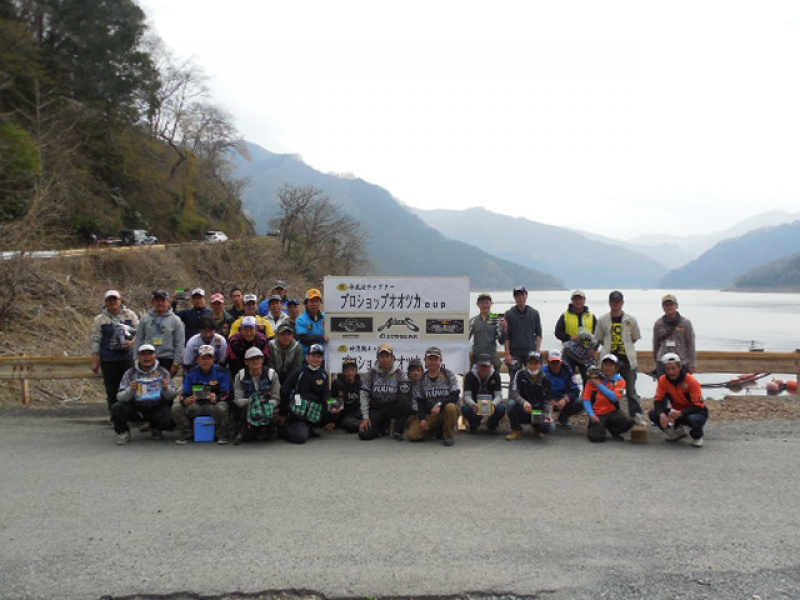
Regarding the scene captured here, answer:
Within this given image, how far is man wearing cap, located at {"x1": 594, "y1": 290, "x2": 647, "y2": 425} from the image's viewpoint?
315 inches

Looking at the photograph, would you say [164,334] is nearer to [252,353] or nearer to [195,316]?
[195,316]

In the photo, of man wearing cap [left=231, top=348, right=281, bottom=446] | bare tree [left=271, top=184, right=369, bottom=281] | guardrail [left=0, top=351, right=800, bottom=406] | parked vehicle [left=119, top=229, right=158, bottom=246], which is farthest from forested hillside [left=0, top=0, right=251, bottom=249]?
man wearing cap [left=231, top=348, right=281, bottom=446]

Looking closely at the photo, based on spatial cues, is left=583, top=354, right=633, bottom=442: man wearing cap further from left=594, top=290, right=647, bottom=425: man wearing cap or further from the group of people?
left=594, top=290, right=647, bottom=425: man wearing cap

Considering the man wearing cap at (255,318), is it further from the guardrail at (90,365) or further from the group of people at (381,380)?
the guardrail at (90,365)

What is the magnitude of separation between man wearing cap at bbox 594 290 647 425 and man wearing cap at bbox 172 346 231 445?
5.37 metres

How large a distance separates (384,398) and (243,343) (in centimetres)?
214

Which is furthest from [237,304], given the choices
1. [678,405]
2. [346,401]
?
[678,405]

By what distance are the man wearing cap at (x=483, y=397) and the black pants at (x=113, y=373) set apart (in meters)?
4.93

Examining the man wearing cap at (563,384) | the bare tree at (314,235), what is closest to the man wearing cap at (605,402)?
the man wearing cap at (563,384)

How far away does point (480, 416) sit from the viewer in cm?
778

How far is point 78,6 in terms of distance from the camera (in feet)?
123

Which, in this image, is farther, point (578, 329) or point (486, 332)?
point (486, 332)

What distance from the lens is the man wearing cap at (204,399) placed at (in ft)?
24.3

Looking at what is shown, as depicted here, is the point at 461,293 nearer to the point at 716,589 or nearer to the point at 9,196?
the point at 716,589
